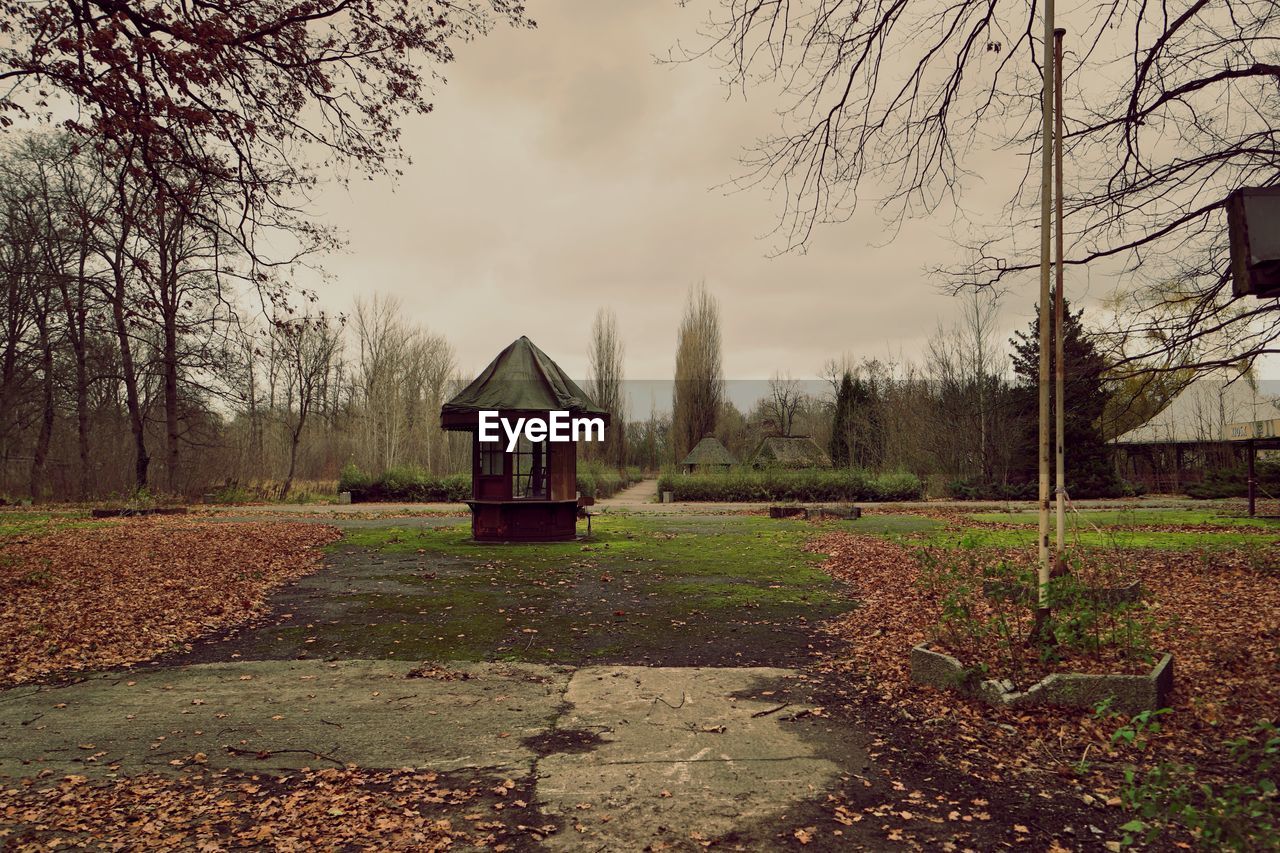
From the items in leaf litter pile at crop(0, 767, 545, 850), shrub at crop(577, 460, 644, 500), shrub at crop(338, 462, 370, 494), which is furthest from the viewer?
shrub at crop(577, 460, 644, 500)

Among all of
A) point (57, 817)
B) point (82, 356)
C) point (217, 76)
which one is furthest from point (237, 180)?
point (82, 356)

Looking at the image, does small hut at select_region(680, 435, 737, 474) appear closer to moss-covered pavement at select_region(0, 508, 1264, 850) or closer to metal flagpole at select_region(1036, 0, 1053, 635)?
moss-covered pavement at select_region(0, 508, 1264, 850)

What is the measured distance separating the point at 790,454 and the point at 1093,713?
121 feet

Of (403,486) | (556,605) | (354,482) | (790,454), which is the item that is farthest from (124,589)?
(790,454)

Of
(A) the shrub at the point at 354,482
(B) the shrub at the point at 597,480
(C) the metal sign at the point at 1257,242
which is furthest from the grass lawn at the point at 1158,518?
(A) the shrub at the point at 354,482

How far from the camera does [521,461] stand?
566 inches

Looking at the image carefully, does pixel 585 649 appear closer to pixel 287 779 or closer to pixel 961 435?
pixel 287 779

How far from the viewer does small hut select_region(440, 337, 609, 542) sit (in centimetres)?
1402

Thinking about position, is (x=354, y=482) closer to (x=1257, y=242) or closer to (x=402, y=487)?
(x=402, y=487)

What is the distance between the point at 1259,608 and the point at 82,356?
105ft

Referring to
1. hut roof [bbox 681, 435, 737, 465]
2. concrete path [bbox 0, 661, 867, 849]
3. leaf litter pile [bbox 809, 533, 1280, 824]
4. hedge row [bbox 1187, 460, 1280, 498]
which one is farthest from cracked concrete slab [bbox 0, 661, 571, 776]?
hut roof [bbox 681, 435, 737, 465]

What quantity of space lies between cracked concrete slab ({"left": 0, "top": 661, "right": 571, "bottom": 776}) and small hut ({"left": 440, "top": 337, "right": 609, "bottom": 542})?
7.95m

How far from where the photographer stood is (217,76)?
302 inches

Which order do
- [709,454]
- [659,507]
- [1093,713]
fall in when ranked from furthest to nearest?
[709,454] → [659,507] → [1093,713]
